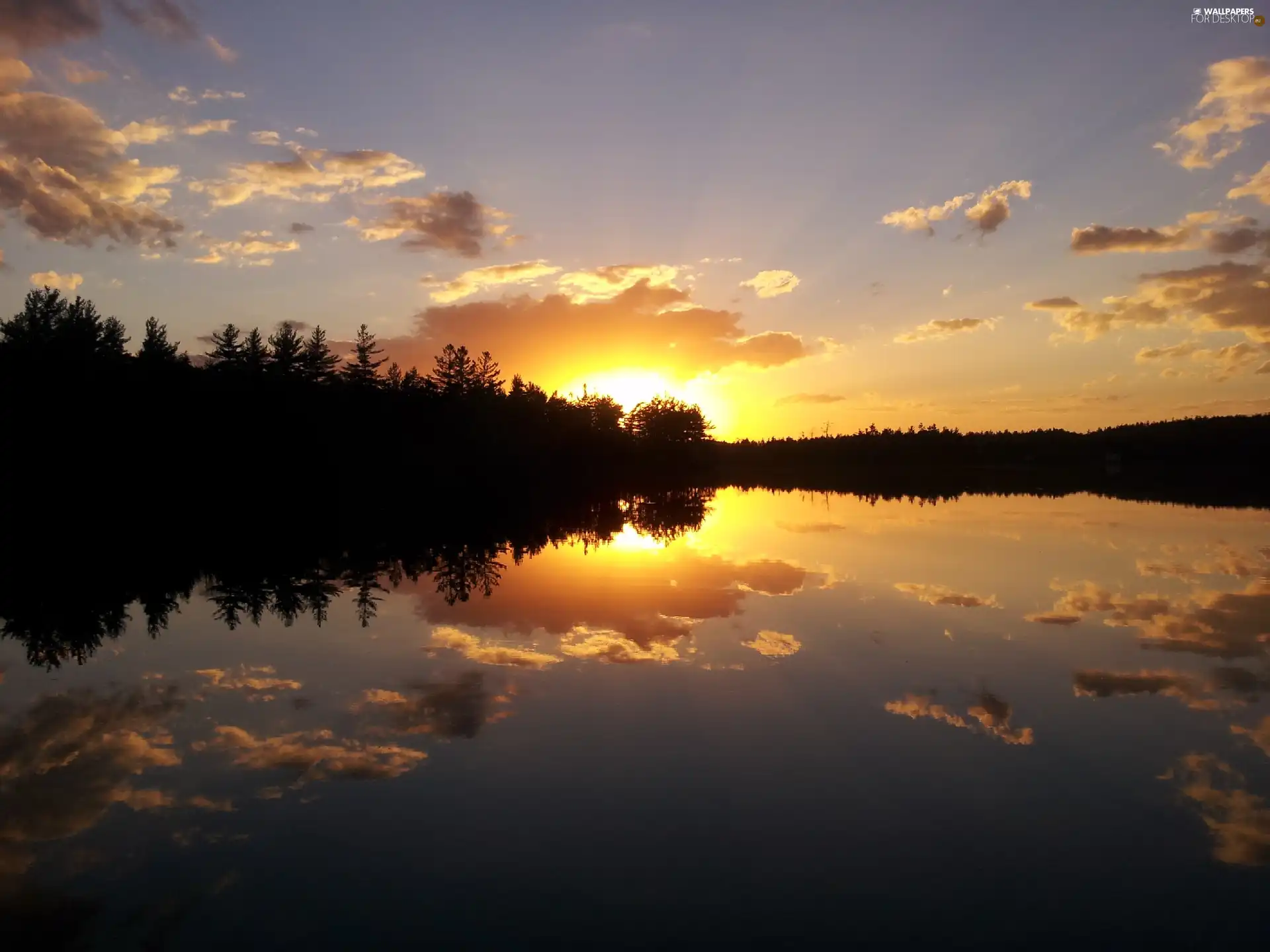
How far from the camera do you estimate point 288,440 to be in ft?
186

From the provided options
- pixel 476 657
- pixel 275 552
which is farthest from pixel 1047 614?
pixel 275 552

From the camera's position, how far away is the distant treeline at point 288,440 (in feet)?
141

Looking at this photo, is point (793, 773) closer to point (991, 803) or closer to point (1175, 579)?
point (991, 803)

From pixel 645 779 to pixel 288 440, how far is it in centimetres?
5444

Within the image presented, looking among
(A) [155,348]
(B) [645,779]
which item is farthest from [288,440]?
(B) [645,779]

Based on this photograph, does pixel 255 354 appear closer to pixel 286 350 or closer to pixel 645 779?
pixel 286 350

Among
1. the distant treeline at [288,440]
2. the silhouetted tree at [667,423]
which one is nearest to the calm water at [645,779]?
the distant treeline at [288,440]

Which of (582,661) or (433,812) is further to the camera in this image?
(582,661)

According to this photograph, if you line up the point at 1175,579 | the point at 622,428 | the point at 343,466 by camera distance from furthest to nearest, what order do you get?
the point at 622,428, the point at 343,466, the point at 1175,579

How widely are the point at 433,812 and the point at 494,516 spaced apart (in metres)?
37.7

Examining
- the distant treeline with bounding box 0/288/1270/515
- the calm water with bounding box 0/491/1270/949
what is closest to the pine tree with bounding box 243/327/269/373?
the distant treeline with bounding box 0/288/1270/515

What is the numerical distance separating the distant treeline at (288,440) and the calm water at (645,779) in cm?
2978

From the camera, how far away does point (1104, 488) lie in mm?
80875

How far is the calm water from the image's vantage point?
5.90 m
